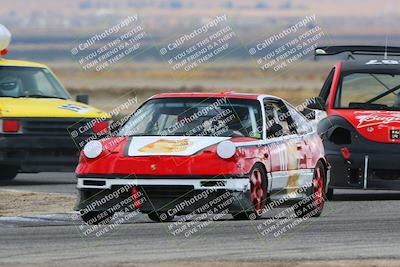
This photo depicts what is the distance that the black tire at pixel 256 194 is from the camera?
1337 centimetres

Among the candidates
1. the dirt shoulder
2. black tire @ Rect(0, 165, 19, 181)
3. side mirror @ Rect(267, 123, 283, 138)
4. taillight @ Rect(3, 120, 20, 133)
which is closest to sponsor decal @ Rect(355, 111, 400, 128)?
side mirror @ Rect(267, 123, 283, 138)

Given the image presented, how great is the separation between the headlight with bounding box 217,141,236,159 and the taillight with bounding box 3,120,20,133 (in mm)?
6652

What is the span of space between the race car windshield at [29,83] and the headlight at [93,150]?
656 centimetres

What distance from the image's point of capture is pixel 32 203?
16375mm


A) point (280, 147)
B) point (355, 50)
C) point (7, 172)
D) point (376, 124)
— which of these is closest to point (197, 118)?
point (280, 147)

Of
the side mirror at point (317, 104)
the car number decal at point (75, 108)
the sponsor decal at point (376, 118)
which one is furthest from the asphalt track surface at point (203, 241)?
the car number decal at point (75, 108)

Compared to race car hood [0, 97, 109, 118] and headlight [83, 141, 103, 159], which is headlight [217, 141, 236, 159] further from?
race car hood [0, 97, 109, 118]

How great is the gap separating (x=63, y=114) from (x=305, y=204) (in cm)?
591

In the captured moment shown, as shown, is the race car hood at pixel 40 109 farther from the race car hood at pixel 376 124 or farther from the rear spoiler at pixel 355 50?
the race car hood at pixel 376 124

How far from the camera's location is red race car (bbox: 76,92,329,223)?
13117 mm

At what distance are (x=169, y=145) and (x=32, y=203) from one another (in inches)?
132

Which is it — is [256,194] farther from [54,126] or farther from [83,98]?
[83,98]

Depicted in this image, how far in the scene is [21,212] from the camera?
15.2 m

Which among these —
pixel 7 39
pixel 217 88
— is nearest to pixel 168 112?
pixel 7 39
